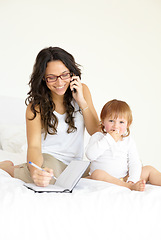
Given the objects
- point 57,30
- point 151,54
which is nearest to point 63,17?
point 57,30

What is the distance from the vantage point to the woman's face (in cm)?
192

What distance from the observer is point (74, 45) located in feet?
11.8

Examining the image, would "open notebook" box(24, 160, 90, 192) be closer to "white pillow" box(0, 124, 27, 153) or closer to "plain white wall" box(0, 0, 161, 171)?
"white pillow" box(0, 124, 27, 153)

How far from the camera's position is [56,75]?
1.92 m

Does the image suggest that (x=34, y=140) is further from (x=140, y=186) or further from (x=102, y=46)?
(x=102, y=46)

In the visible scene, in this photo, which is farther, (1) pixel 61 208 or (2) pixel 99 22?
(2) pixel 99 22

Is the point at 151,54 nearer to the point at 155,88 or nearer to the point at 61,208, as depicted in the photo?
the point at 155,88

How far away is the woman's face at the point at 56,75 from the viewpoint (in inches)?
75.5

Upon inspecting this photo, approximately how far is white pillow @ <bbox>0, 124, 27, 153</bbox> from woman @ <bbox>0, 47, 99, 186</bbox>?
767 mm

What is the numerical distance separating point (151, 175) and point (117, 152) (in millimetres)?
234

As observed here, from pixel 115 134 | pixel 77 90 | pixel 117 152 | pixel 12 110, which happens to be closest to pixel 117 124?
pixel 115 134

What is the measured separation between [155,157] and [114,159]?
1978 mm

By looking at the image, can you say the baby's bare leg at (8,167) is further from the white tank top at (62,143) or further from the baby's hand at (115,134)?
the baby's hand at (115,134)

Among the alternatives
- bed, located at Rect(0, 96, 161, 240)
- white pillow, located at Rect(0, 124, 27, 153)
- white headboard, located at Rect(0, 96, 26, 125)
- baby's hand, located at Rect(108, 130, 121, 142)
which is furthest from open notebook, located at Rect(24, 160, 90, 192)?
white headboard, located at Rect(0, 96, 26, 125)
